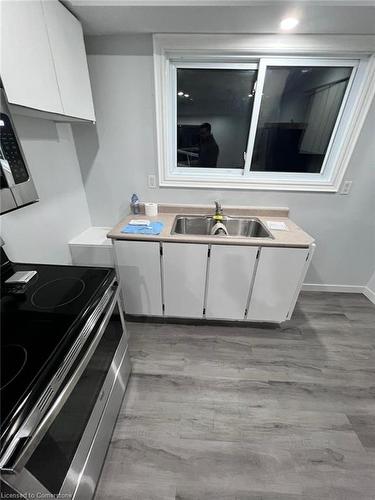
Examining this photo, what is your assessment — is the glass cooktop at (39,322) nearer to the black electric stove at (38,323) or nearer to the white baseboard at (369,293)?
the black electric stove at (38,323)

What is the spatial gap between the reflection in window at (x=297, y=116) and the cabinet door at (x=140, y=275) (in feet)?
4.30

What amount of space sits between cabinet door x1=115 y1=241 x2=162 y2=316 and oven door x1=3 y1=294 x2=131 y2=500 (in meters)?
0.51

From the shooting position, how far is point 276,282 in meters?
1.65

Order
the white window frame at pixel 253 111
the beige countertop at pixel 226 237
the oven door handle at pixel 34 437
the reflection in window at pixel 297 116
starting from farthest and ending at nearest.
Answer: the reflection in window at pixel 297 116 < the white window frame at pixel 253 111 < the beige countertop at pixel 226 237 < the oven door handle at pixel 34 437

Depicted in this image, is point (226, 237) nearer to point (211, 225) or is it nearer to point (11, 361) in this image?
point (211, 225)

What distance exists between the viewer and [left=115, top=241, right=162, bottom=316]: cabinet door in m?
1.58

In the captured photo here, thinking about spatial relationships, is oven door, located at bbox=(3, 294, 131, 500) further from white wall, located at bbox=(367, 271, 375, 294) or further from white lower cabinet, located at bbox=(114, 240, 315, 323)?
white wall, located at bbox=(367, 271, 375, 294)

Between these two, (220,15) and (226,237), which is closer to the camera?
(220,15)

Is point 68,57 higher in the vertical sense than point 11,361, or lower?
higher

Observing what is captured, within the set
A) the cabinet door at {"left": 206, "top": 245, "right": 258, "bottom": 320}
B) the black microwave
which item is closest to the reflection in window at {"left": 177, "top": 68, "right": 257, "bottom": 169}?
the cabinet door at {"left": 206, "top": 245, "right": 258, "bottom": 320}

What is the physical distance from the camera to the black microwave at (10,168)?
0.78 meters

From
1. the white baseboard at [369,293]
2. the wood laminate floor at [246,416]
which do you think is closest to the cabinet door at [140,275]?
the wood laminate floor at [246,416]

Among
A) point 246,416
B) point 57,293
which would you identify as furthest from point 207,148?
point 246,416

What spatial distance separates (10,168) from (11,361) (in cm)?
69
